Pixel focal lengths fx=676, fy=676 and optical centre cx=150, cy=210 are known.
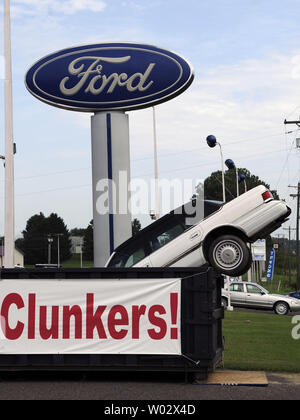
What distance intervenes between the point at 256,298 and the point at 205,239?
719 inches

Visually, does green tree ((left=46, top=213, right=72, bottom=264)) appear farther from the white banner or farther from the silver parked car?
the white banner

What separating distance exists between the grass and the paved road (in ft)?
3.10

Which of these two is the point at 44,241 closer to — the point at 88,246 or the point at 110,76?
the point at 88,246

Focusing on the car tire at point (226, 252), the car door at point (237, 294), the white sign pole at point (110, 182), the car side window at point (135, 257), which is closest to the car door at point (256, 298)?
the car door at point (237, 294)

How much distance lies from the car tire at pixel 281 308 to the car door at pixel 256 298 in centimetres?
51

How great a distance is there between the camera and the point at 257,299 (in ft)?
102

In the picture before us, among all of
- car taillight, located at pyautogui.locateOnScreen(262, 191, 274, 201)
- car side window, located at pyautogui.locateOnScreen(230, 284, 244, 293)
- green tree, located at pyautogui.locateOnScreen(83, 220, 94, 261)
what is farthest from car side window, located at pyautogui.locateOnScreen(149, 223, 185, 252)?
green tree, located at pyautogui.locateOnScreen(83, 220, 94, 261)

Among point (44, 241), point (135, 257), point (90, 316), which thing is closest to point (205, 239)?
point (135, 257)

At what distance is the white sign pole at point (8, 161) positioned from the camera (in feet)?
51.4

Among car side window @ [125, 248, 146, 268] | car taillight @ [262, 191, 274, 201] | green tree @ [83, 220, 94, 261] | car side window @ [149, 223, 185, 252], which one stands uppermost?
car taillight @ [262, 191, 274, 201]

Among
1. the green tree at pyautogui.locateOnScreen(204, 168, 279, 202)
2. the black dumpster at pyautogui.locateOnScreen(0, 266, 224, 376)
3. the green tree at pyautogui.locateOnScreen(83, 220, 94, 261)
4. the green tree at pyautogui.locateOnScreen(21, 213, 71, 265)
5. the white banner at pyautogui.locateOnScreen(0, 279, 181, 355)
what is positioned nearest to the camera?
the black dumpster at pyautogui.locateOnScreen(0, 266, 224, 376)

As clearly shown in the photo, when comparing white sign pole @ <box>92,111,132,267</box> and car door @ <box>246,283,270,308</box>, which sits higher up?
white sign pole @ <box>92,111,132,267</box>

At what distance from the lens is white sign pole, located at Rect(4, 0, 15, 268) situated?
51.4 feet
